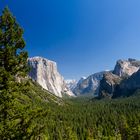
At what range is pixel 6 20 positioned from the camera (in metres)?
21.3

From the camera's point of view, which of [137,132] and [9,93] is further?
[137,132]

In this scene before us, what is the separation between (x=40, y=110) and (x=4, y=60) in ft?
14.0

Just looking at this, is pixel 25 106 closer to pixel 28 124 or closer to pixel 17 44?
pixel 28 124

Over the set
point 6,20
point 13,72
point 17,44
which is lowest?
point 13,72

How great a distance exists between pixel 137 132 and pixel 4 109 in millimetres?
72002

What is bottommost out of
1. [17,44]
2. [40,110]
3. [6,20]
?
[40,110]

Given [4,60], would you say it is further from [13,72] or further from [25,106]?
[25,106]

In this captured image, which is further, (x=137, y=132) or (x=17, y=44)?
(x=137, y=132)

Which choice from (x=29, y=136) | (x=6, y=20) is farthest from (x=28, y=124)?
(x=6, y=20)

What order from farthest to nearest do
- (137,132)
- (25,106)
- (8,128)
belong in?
(137,132), (25,106), (8,128)

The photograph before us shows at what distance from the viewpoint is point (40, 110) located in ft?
68.4

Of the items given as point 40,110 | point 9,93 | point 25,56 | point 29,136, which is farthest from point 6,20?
point 29,136

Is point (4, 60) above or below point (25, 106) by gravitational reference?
above

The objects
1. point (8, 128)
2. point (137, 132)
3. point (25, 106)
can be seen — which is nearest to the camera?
point (8, 128)
